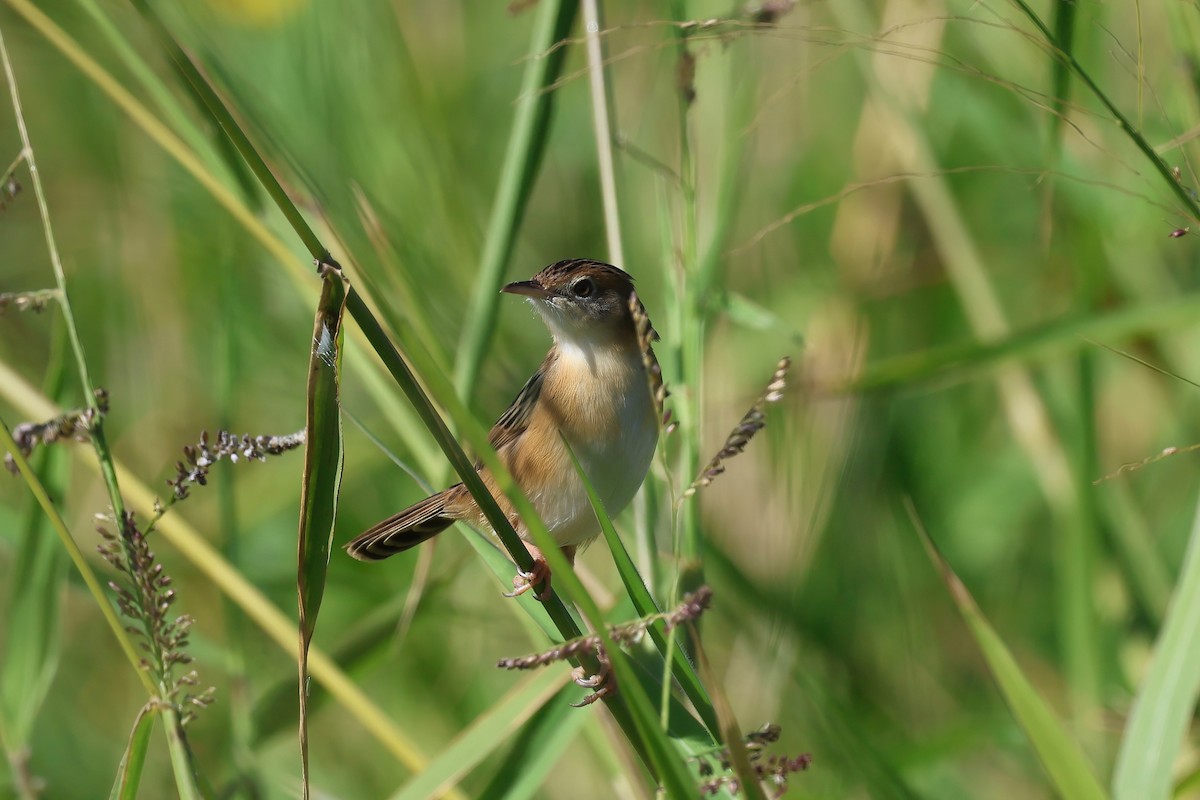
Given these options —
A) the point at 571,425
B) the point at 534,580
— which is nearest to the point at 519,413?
the point at 571,425

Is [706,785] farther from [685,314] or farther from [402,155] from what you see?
[402,155]

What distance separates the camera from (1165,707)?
5.19 feet

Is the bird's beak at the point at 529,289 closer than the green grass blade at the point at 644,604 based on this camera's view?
No

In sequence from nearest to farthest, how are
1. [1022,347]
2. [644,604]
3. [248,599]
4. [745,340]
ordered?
1. [644,604]
2. [248,599]
3. [1022,347]
4. [745,340]

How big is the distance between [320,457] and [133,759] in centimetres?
55

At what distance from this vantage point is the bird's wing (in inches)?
112

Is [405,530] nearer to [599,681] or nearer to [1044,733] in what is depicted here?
[599,681]

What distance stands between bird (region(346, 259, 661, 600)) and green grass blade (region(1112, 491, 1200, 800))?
1060mm

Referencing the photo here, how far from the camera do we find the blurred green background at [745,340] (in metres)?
2.32

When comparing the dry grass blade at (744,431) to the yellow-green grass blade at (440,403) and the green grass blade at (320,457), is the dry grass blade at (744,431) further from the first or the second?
the green grass blade at (320,457)

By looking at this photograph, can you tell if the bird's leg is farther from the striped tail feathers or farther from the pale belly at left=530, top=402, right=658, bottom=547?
the striped tail feathers

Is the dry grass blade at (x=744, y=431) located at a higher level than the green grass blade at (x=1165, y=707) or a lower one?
higher

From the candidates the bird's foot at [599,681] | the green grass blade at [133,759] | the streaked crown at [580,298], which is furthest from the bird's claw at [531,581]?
the streaked crown at [580,298]

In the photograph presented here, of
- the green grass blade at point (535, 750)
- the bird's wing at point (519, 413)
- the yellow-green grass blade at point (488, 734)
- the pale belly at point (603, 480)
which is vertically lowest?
the green grass blade at point (535, 750)
